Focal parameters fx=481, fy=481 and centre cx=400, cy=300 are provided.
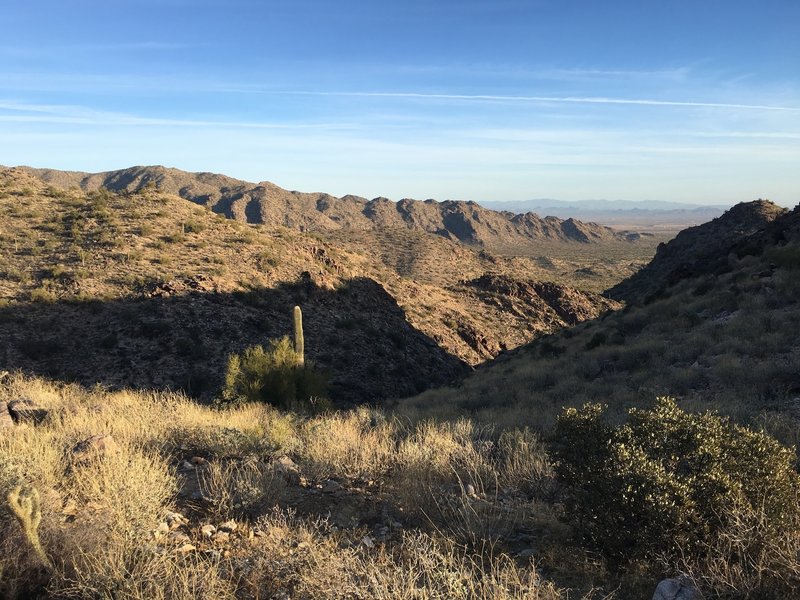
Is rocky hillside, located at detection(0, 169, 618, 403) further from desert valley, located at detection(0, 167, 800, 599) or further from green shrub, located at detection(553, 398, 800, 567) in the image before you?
green shrub, located at detection(553, 398, 800, 567)

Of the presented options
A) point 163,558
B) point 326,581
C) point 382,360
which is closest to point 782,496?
point 326,581

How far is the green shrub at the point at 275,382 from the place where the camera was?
12867mm

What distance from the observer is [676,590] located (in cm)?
299

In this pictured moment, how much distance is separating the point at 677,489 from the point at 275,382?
38.3ft

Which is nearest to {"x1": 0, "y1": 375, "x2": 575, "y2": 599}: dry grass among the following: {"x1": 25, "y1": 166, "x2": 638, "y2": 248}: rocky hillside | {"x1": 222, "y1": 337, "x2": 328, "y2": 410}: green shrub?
{"x1": 222, "y1": 337, "x2": 328, "y2": 410}: green shrub

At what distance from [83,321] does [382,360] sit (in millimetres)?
11563

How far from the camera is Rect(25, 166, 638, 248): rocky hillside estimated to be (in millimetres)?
94312

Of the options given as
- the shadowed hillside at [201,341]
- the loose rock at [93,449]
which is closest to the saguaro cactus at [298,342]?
the shadowed hillside at [201,341]

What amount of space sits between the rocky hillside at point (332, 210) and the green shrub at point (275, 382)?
6246 centimetres

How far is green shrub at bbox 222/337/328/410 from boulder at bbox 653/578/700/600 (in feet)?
35.1

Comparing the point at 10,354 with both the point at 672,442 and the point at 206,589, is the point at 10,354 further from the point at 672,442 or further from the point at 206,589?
the point at 672,442

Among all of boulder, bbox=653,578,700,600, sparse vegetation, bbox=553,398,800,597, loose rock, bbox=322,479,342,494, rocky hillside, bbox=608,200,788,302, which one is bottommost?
loose rock, bbox=322,479,342,494

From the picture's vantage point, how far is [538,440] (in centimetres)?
672

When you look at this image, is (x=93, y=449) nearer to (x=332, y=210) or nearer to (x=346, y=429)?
(x=346, y=429)
